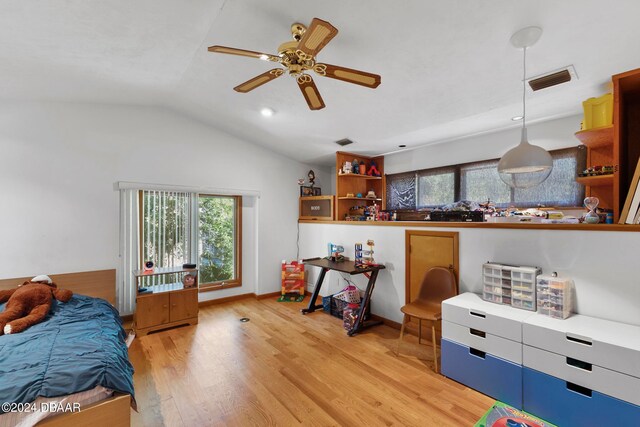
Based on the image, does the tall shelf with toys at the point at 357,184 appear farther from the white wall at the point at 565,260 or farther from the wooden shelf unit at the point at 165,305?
the wooden shelf unit at the point at 165,305

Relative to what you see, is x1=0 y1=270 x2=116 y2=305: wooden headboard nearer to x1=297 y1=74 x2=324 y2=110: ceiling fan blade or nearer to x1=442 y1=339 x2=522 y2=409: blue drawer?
x1=297 y1=74 x2=324 y2=110: ceiling fan blade

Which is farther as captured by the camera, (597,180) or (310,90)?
(597,180)

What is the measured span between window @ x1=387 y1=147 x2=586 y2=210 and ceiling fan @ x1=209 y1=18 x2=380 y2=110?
2.40m

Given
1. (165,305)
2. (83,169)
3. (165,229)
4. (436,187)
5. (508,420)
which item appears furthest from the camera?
(436,187)

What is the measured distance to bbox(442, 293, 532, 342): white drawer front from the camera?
83.1 inches

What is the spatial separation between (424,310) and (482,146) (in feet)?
7.34

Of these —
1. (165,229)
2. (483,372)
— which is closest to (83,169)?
(165,229)

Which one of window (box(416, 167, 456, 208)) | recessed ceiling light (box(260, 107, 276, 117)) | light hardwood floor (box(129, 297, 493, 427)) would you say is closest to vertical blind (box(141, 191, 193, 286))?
light hardwood floor (box(129, 297, 493, 427))

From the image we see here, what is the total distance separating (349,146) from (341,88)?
5.00 ft

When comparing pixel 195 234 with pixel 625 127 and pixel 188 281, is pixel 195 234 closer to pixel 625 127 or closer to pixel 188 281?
pixel 188 281

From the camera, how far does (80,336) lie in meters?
2.12

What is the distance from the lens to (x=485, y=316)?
2.25m

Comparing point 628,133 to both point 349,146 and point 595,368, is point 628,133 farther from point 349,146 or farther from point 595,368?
point 349,146

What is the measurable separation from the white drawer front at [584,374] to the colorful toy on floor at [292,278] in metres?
3.38
